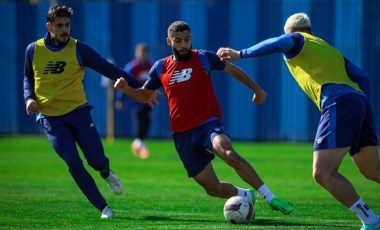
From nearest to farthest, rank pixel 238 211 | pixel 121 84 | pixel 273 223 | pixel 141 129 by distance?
pixel 238 211
pixel 273 223
pixel 121 84
pixel 141 129

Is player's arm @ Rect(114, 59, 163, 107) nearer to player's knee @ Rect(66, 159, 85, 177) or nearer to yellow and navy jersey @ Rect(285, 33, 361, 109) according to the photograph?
player's knee @ Rect(66, 159, 85, 177)

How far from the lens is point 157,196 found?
43.8ft

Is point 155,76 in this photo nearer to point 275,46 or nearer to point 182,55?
point 182,55

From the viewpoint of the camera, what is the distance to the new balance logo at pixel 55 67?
1085 cm

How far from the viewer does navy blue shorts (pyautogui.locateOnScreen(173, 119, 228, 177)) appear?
33.7 ft

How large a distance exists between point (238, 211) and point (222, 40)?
54.3 feet

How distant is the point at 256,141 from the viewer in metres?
26.1

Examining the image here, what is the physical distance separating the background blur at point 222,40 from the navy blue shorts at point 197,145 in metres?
14.9

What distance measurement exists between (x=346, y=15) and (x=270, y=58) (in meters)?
2.62

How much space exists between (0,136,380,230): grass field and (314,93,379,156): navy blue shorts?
1.20 m

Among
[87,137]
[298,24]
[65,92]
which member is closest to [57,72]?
[65,92]

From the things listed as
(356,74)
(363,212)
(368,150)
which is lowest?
(363,212)

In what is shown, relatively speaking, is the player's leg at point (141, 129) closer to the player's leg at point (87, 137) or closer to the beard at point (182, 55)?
the player's leg at point (87, 137)

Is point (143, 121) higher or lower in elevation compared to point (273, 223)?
lower
